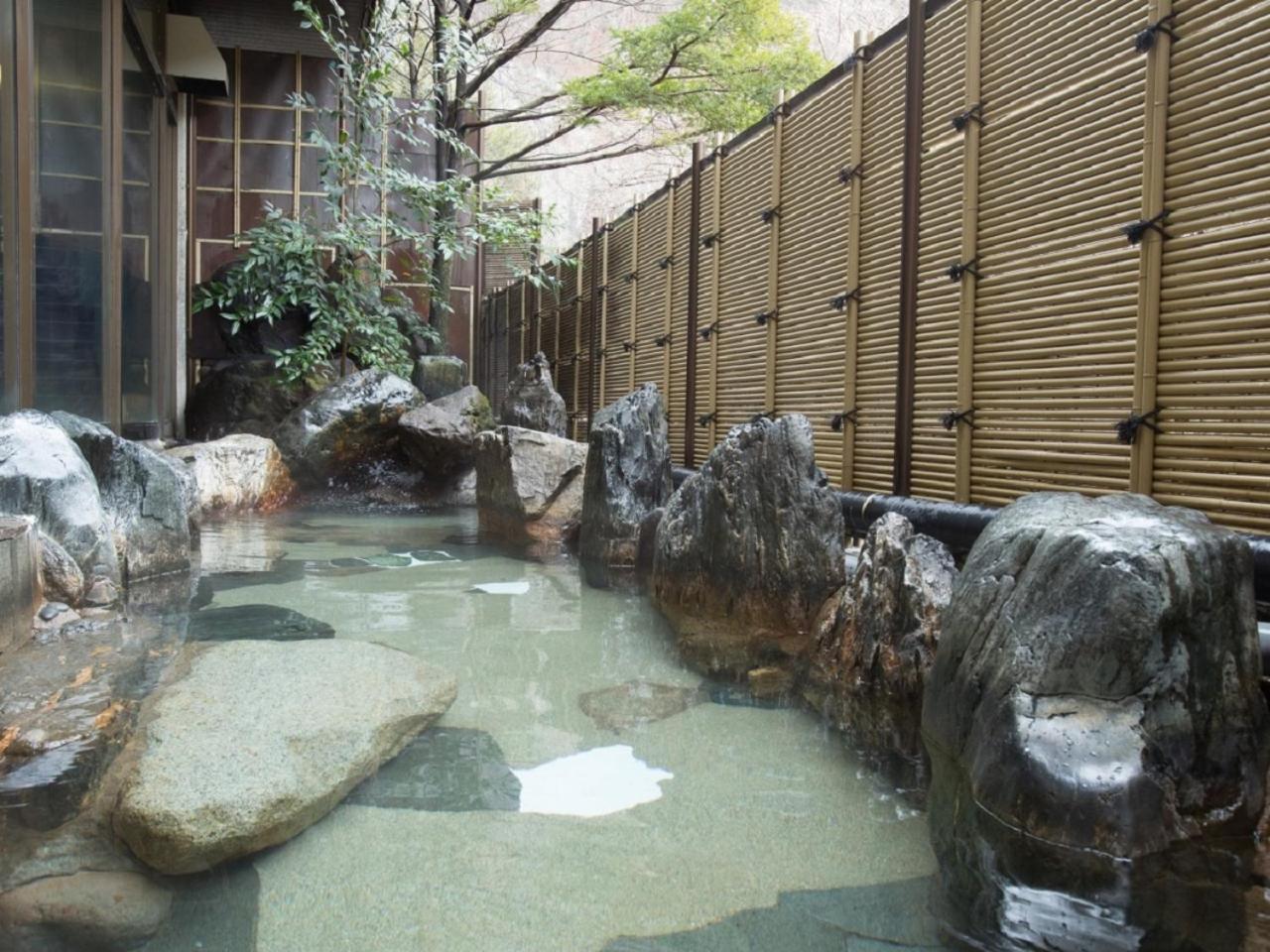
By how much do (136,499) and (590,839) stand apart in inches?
161

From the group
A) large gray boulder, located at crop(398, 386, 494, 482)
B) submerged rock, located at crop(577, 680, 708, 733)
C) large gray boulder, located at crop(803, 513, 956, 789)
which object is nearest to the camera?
large gray boulder, located at crop(803, 513, 956, 789)

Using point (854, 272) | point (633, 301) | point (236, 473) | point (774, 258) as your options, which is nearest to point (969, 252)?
point (854, 272)

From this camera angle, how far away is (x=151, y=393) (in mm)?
9070

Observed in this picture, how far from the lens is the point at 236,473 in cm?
890

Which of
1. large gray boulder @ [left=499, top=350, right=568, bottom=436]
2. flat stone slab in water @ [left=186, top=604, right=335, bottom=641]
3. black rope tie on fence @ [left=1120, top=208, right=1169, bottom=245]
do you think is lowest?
flat stone slab in water @ [left=186, top=604, right=335, bottom=641]

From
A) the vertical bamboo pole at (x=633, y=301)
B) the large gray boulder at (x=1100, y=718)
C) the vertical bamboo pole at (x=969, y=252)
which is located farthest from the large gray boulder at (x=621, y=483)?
the large gray boulder at (x=1100, y=718)

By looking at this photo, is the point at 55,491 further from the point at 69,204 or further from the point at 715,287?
the point at 715,287

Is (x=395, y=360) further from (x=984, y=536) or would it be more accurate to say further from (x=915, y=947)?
(x=915, y=947)

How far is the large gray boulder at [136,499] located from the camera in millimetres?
5277

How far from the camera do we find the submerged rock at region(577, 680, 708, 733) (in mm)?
3340

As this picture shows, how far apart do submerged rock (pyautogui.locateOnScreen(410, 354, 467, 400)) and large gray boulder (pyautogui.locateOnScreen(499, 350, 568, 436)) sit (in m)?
1.52

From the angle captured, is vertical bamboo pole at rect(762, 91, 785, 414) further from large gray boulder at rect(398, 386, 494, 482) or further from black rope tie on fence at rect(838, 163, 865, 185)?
large gray boulder at rect(398, 386, 494, 482)

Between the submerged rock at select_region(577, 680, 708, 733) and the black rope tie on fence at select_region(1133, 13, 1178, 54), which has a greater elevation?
the black rope tie on fence at select_region(1133, 13, 1178, 54)

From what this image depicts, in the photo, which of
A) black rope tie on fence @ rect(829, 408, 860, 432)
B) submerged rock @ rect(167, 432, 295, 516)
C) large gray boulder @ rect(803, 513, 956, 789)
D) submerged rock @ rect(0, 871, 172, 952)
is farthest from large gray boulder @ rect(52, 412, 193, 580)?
black rope tie on fence @ rect(829, 408, 860, 432)
